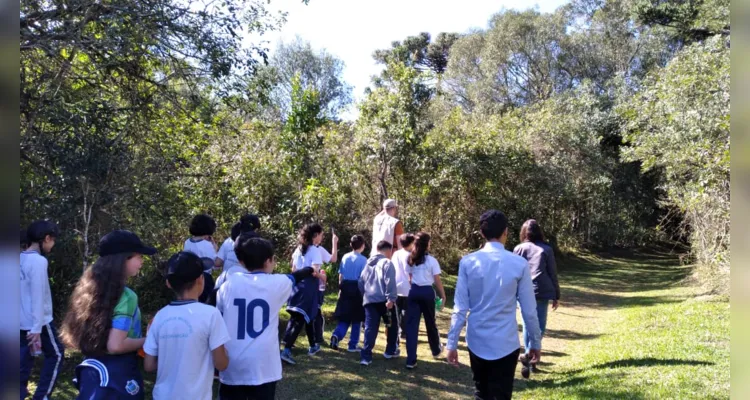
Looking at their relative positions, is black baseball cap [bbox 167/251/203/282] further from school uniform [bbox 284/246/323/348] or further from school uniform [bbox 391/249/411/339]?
school uniform [bbox 391/249/411/339]

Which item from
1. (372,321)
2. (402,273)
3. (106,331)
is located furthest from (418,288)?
(106,331)

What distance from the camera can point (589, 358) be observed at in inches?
298

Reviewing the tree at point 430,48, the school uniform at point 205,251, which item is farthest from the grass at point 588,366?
the tree at point 430,48

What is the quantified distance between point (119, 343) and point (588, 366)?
6.03 meters

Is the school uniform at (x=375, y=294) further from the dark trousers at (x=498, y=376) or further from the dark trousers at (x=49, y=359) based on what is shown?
the dark trousers at (x=49, y=359)

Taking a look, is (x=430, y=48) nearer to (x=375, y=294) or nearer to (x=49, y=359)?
(x=375, y=294)

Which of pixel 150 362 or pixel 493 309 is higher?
pixel 493 309

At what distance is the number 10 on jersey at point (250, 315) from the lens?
11.9ft

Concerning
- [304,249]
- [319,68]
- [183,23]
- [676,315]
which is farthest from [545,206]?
[319,68]

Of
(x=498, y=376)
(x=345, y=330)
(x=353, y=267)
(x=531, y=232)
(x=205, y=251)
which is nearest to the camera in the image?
(x=498, y=376)

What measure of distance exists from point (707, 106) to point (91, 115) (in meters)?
10.5

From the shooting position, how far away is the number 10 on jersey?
143 inches

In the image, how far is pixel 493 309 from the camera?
421 centimetres

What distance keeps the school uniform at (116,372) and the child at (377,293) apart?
400 cm
